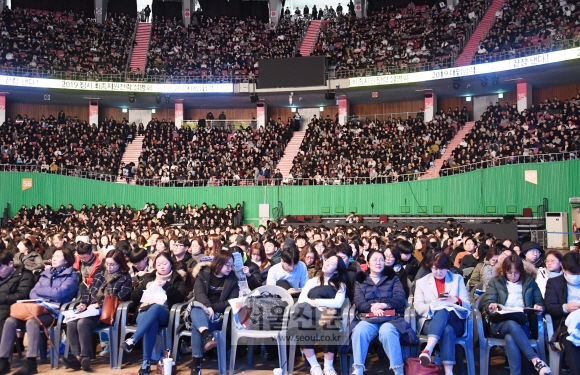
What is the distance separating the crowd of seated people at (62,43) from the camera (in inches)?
1433

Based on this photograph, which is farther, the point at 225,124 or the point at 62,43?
the point at 225,124

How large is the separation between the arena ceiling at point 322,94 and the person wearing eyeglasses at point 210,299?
86.4ft

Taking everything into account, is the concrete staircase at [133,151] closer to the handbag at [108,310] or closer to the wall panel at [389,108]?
the wall panel at [389,108]

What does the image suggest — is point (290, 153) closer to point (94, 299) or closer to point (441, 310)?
point (94, 299)

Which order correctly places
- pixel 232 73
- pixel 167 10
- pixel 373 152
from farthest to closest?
pixel 167 10
pixel 232 73
pixel 373 152

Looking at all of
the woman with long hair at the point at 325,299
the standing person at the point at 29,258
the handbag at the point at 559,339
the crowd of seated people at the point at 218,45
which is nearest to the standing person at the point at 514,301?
the handbag at the point at 559,339

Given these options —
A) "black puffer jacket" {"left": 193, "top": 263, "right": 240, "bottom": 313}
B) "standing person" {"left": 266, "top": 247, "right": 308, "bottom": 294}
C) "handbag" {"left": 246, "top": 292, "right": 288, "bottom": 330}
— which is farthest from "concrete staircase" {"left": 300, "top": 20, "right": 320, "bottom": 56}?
"handbag" {"left": 246, "top": 292, "right": 288, "bottom": 330}

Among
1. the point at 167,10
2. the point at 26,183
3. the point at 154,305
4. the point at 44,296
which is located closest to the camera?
the point at 154,305

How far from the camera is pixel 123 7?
45469 millimetres

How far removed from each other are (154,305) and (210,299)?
0.68 meters

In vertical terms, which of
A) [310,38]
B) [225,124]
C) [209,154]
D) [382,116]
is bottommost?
[209,154]

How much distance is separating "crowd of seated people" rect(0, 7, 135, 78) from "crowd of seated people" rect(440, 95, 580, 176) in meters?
19.9

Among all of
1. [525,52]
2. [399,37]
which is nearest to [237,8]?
[399,37]

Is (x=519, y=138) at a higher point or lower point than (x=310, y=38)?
lower
